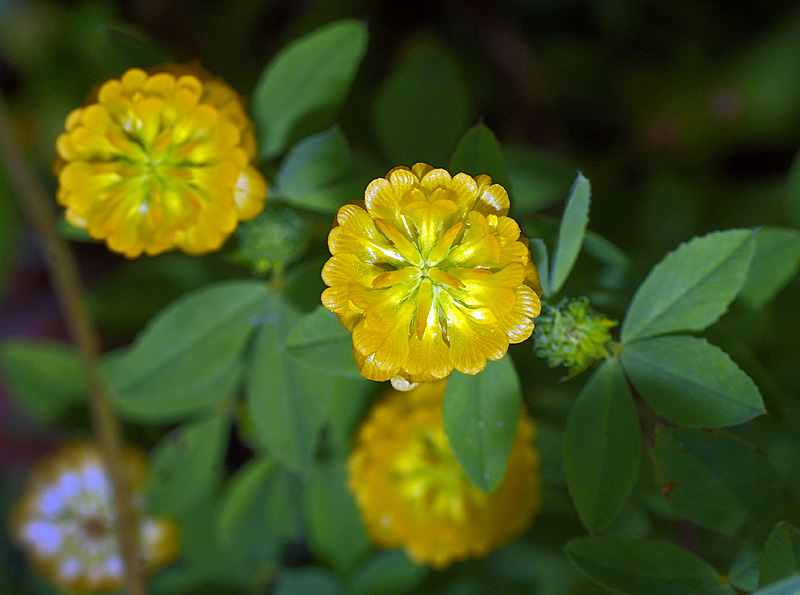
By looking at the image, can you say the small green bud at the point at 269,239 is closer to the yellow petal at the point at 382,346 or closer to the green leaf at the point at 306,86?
the green leaf at the point at 306,86

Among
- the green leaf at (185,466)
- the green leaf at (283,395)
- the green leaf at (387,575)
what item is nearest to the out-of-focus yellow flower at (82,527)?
the green leaf at (185,466)

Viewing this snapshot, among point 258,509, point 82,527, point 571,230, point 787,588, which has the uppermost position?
point 571,230

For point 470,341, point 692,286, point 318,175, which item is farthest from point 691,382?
point 318,175

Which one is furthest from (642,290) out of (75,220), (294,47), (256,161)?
(75,220)

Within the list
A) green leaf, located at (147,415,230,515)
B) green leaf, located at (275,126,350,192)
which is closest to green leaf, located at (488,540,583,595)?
green leaf, located at (147,415,230,515)

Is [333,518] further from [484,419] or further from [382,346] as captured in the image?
[382,346]

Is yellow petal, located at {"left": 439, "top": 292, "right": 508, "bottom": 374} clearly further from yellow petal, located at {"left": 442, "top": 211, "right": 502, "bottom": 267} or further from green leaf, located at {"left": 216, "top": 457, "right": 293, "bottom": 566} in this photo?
green leaf, located at {"left": 216, "top": 457, "right": 293, "bottom": 566}
